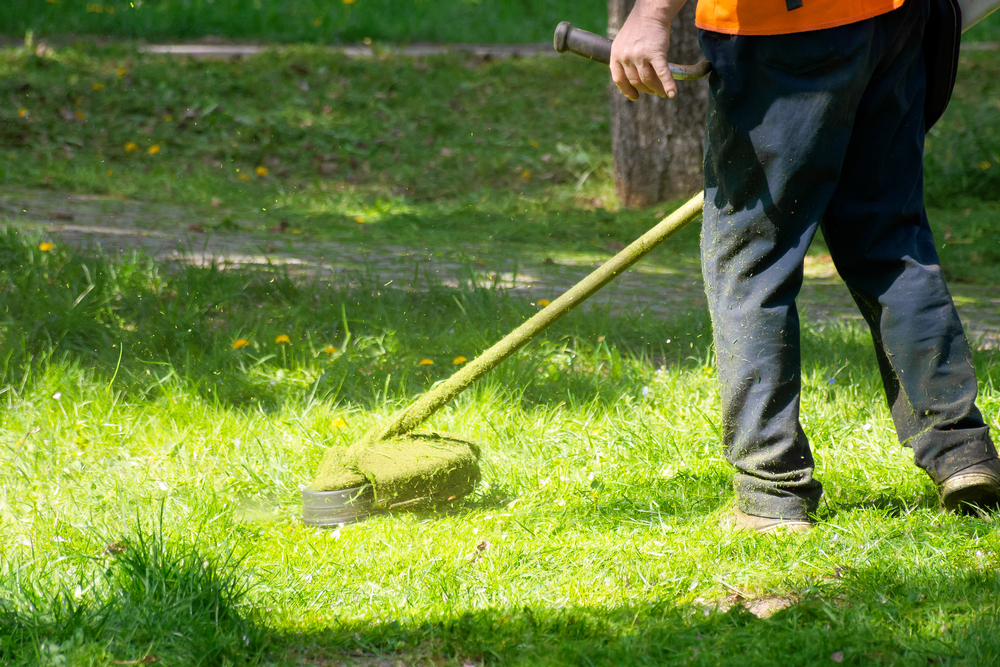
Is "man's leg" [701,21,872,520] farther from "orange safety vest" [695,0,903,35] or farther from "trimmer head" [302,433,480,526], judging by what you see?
"trimmer head" [302,433,480,526]

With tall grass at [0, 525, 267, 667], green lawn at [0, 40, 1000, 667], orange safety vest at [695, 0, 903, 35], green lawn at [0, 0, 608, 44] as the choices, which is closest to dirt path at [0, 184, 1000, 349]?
green lawn at [0, 40, 1000, 667]

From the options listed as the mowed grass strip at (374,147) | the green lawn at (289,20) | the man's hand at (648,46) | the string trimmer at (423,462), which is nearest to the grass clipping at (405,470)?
the string trimmer at (423,462)

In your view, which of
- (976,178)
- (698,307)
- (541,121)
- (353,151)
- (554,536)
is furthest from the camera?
(541,121)

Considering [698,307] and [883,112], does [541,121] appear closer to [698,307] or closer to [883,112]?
[698,307]

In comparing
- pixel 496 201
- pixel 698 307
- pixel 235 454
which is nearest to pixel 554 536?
pixel 235 454

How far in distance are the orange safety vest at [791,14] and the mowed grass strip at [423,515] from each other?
43.4 inches

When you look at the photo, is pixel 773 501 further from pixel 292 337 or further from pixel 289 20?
pixel 289 20

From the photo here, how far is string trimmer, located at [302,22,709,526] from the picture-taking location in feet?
7.84

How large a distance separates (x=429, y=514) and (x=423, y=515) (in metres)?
0.02

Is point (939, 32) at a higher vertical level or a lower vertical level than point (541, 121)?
higher

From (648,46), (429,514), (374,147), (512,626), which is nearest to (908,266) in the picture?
(648,46)

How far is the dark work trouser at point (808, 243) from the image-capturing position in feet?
6.73

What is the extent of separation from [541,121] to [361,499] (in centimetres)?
646

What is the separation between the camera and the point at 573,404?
10.4 feet
